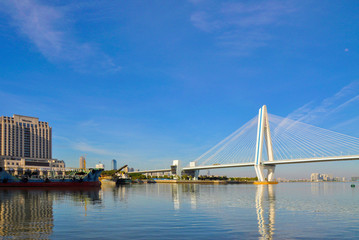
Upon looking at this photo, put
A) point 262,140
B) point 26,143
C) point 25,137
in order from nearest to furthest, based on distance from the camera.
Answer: point 262,140
point 26,143
point 25,137

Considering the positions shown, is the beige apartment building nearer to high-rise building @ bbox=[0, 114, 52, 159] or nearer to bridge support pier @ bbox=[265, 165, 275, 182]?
high-rise building @ bbox=[0, 114, 52, 159]

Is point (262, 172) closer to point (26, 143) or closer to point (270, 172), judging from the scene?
point (270, 172)

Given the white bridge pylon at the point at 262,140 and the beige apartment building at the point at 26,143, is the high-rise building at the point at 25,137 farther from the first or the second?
the white bridge pylon at the point at 262,140

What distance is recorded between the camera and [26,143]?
182125 millimetres

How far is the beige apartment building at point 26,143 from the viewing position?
16612cm

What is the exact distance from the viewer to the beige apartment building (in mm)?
166125

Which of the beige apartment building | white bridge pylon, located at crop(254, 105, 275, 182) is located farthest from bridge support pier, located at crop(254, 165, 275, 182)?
the beige apartment building

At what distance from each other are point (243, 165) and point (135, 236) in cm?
11925

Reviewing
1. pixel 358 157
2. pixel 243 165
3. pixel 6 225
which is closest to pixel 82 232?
pixel 6 225

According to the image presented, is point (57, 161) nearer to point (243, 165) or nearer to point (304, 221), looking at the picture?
point (243, 165)

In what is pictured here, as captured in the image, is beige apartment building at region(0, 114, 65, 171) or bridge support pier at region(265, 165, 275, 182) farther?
beige apartment building at region(0, 114, 65, 171)

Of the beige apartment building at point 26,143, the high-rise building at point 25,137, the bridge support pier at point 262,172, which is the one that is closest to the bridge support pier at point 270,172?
the bridge support pier at point 262,172

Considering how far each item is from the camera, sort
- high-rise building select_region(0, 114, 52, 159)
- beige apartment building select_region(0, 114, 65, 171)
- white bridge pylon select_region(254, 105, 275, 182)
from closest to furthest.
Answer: white bridge pylon select_region(254, 105, 275, 182) → beige apartment building select_region(0, 114, 65, 171) → high-rise building select_region(0, 114, 52, 159)

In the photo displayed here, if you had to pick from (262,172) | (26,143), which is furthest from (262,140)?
(26,143)
